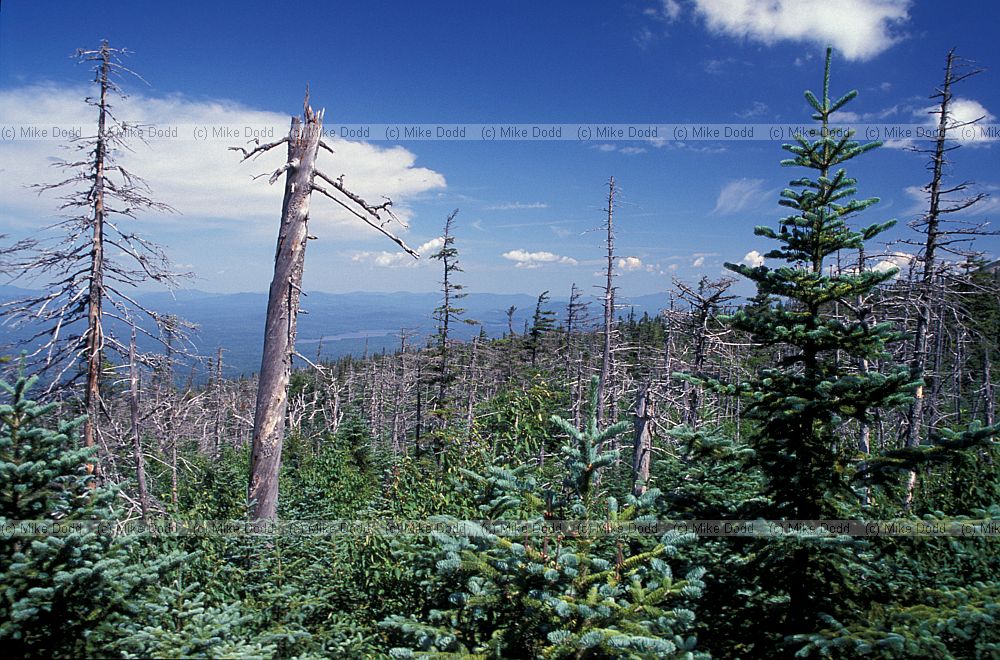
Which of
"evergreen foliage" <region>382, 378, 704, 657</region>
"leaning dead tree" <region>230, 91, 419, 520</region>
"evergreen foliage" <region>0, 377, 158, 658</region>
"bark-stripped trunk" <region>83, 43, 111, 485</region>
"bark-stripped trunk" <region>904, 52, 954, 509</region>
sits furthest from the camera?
"bark-stripped trunk" <region>904, 52, 954, 509</region>

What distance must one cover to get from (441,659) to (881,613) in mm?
3058

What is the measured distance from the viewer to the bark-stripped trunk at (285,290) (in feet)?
23.6

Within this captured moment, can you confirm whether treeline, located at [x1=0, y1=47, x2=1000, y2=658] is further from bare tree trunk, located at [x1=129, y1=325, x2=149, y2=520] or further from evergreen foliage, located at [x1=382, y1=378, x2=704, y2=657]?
bare tree trunk, located at [x1=129, y1=325, x2=149, y2=520]

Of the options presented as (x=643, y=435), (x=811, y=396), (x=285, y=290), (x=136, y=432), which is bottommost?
(x=136, y=432)

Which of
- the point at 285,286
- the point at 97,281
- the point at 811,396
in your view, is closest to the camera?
the point at 811,396

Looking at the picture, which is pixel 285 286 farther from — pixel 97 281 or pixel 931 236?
pixel 931 236

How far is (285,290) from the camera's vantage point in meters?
7.24

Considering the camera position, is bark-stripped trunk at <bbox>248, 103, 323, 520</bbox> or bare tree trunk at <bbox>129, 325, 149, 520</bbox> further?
bare tree trunk at <bbox>129, 325, 149, 520</bbox>

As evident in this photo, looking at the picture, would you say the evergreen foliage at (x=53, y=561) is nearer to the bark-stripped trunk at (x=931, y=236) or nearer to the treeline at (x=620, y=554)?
the treeline at (x=620, y=554)

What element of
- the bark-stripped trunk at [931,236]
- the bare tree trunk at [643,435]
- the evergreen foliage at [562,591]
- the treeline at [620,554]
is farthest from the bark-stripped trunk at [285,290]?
the bark-stripped trunk at [931,236]

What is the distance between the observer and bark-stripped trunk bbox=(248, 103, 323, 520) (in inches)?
284

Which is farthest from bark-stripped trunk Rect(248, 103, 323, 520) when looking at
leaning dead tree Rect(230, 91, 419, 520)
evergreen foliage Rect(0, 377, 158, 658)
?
evergreen foliage Rect(0, 377, 158, 658)

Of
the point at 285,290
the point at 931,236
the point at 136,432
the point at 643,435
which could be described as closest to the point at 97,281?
the point at 136,432

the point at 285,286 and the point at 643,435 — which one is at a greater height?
the point at 285,286
